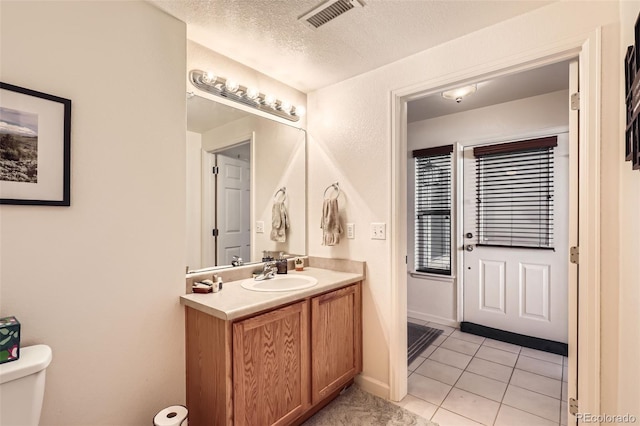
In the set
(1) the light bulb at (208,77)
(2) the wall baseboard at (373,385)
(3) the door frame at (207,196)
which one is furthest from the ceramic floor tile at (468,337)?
(1) the light bulb at (208,77)

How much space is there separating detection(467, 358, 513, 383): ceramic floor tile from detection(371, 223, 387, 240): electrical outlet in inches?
55.9

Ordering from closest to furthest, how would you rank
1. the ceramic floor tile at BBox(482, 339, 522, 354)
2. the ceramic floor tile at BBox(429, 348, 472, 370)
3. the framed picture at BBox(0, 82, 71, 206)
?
1. the framed picture at BBox(0, 82, 71, 206)
2. the ceramic floor tile at BBox(429, 348, 472, 370)
3. the ceramic floor tile at BBox(482, 339, 522, 354)

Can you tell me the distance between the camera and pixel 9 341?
1103mm

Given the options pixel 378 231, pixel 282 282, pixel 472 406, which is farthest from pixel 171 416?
pixel 472 406

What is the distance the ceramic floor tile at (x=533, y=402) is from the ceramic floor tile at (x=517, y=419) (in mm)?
44

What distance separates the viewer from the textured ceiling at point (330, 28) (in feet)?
5.22

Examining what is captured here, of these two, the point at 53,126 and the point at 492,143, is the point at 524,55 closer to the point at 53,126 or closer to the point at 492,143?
the point at 492,143

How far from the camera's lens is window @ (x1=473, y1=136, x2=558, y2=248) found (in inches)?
115

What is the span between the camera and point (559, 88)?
8.95 ft

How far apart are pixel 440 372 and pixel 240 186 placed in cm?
218

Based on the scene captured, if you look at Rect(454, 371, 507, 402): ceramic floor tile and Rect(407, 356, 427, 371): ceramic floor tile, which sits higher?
Rect(454, 371, 507, 402): ceramic floor tile

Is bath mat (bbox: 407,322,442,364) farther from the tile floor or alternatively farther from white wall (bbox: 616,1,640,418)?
white wall (bbox: 616,1,640,418)

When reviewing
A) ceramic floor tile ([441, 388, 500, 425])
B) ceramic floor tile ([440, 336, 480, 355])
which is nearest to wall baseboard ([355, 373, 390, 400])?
ceramic floor tile ([441, 388, 500, 425])

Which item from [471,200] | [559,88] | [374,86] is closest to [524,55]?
[374,86]
